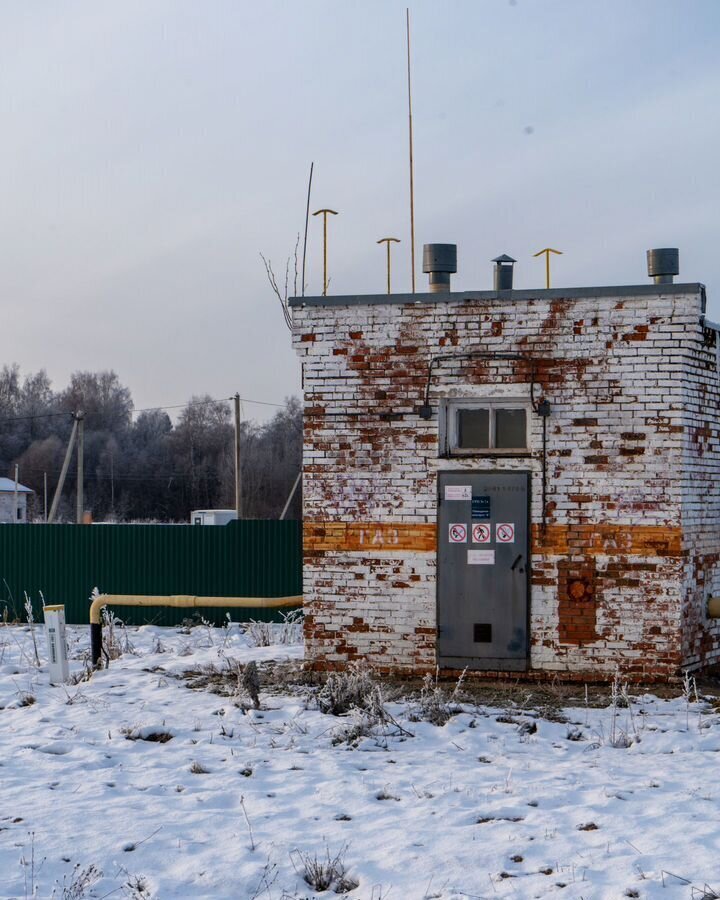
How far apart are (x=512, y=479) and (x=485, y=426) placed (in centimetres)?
58

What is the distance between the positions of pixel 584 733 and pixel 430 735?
3.83ft

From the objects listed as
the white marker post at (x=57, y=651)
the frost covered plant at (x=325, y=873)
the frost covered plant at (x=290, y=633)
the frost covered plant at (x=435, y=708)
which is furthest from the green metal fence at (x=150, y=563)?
the frost covered plant at (x=325, y=873)

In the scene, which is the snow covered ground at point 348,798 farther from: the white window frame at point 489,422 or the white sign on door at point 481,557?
the white window frame at point 489,422

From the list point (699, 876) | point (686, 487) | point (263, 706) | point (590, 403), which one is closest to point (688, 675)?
point (686, 487)

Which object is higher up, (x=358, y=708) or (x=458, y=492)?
(x=458, y=492)

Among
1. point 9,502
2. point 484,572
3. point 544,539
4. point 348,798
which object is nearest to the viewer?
point 348,798

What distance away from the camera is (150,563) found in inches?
661

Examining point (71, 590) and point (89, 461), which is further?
point (89, 461)

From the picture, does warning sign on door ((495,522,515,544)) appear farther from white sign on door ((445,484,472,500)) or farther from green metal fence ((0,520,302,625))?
green metal fence ((0,520,302,625))

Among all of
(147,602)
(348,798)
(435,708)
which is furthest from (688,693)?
(147,602)

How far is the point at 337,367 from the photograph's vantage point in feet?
33.2

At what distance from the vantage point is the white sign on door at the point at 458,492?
387 inches

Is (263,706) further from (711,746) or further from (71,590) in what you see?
(71,590)

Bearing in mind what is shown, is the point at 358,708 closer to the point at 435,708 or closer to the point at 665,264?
the point at 435,708
